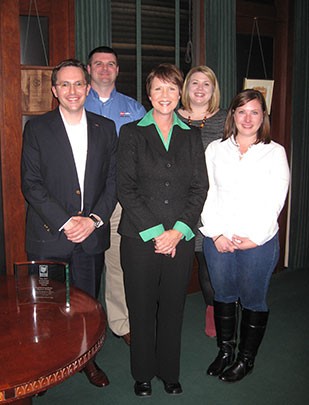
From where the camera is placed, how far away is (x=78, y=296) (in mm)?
1743

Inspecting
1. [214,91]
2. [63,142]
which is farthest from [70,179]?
[214,91]

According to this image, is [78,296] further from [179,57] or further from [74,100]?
[179,57]

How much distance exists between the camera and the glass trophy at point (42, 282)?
5.54 ft

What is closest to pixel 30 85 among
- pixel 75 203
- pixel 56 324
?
pixel 75 203

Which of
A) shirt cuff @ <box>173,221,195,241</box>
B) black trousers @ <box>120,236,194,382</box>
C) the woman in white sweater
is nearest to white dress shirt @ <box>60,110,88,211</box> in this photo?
black trousers @ <box>120,236,194,382</box>

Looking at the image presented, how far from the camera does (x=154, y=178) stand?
2.07 meters

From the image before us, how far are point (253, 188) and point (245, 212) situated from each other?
0.12 m

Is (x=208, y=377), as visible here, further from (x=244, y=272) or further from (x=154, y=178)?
(x=154, y=178)

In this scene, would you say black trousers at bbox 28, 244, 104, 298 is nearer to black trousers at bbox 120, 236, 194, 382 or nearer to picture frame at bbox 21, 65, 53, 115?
black trousers at bbox 120, 236, 194, 382

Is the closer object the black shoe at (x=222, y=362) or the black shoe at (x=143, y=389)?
the black shoe at (x=143, y=389)

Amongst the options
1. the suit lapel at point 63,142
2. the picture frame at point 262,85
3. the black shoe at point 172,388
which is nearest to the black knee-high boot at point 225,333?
the black shoe at point 172,388

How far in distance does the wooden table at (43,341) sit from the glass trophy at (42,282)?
33 millimetres

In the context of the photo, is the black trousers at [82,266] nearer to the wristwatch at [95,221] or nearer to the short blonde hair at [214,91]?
the wristwatch at [95,221]

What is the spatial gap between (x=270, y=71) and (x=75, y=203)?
252cm
